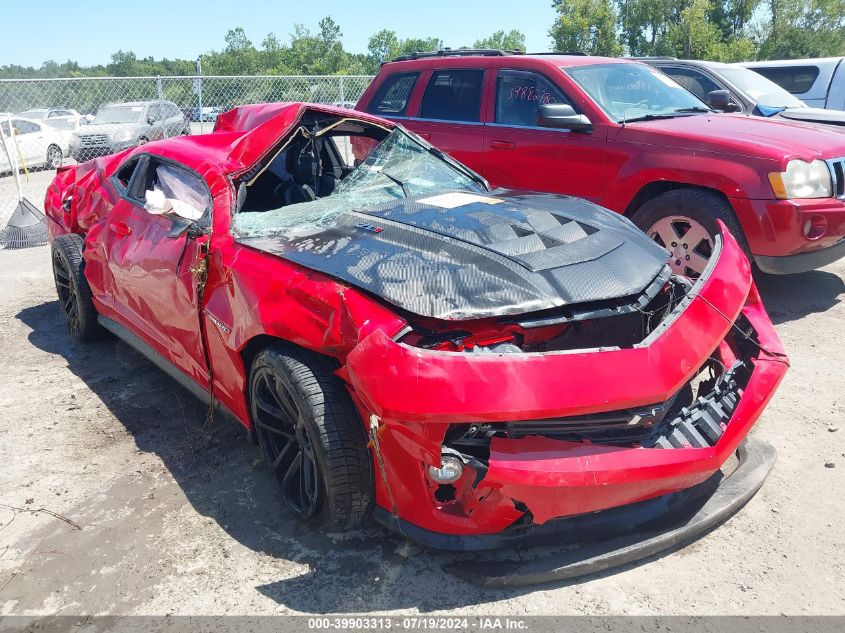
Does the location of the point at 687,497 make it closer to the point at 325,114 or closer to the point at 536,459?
the point at 536,459

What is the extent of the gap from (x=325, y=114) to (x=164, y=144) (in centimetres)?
98

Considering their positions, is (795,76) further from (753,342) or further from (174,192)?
(174,192)

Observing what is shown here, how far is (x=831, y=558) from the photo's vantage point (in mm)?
2451

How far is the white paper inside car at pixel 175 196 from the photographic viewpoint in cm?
341

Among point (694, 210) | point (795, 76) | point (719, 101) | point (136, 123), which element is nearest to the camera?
point (694, 210)

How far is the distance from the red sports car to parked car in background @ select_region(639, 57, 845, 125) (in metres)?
5.31

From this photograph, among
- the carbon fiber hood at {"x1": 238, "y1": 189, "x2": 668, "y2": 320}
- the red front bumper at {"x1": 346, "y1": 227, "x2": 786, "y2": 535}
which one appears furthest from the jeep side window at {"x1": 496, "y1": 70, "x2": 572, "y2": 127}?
the red front bumper at {"x1": 346, "y1": 227, "x2": 786, "y2": 535}

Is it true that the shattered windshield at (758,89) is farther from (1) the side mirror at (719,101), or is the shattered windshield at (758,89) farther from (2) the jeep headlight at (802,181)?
(2) the jeep headlight at (802,181)

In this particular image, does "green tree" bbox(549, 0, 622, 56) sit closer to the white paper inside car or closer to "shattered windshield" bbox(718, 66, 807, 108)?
"shattered windshield" bbox(718, 66, 807, 108)

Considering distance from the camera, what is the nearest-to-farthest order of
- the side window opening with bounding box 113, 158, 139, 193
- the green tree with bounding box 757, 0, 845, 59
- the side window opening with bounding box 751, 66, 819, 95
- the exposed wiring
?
1. the exposed wiring
2. the side window opening with bounding box 113, 158, 139, 193
3. the side window opening with bounding box 751, 66, 819, 95
4. the green tree with bounding box 757, 0, 845, 59

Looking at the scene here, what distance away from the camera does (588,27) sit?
3784 centimetres

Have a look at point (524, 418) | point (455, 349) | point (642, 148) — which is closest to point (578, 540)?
point (524, 418)

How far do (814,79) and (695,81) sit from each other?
138 inches

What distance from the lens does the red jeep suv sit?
462cm
